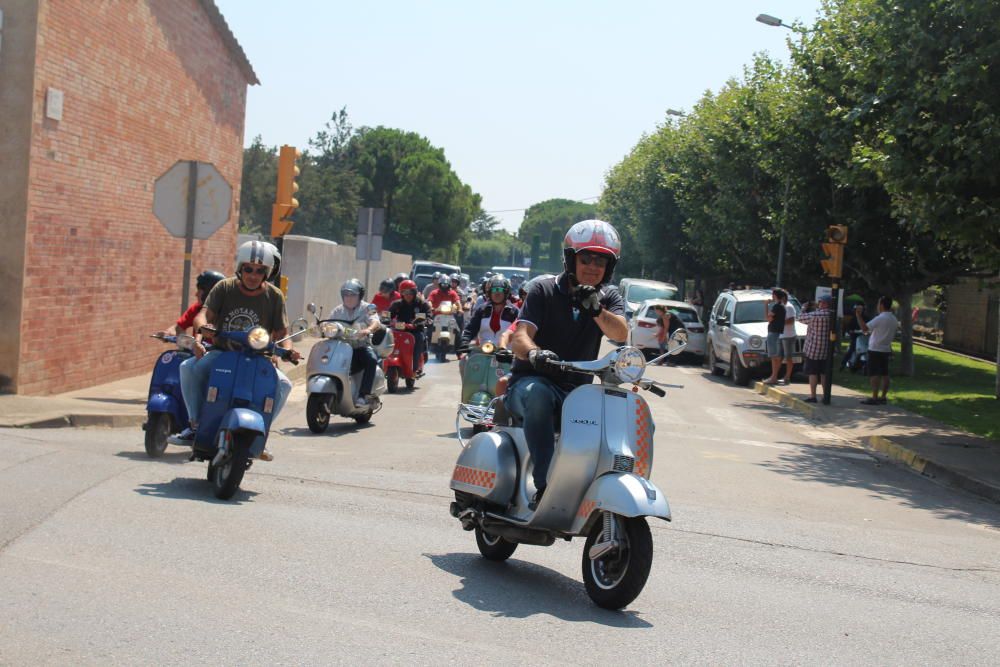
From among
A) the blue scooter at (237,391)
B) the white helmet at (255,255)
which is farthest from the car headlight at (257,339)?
the white helmet at (255,255)

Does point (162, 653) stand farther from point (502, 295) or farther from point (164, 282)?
point (164, 282)

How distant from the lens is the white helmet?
9273mm

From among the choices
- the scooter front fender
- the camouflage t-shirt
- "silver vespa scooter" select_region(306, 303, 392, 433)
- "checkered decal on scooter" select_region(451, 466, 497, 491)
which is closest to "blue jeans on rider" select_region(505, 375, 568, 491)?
"checkered decal on scooter" select_region(451, 466, 497, 491)

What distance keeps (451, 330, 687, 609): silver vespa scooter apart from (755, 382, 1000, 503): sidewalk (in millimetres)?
7575

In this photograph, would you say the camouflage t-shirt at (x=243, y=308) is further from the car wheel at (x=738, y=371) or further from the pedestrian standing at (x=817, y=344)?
the car wheel at (x=738, y=371)

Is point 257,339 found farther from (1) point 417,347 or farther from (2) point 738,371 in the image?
(2) point 738,371

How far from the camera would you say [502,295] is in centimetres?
1431

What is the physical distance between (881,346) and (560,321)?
15055 mm

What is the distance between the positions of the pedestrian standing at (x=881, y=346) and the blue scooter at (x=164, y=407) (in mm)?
13284

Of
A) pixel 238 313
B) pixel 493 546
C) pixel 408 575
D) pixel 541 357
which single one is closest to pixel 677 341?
pixel 541 357

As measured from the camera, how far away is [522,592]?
252 inches

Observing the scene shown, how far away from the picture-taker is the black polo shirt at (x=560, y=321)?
6812 mm

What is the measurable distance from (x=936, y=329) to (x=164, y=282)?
35.0 metres

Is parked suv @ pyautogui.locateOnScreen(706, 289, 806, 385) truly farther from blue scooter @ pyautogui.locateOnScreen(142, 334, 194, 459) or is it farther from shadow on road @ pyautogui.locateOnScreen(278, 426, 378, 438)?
blue scooter @ pyautogui.locateOnScreen(142, 334, 194, 459)
